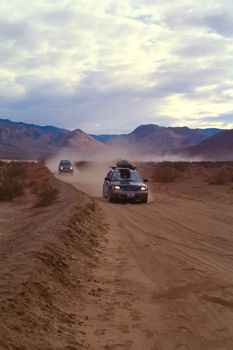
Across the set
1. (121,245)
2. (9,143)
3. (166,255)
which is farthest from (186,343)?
(9,143)

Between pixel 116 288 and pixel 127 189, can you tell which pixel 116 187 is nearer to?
pixel 127 189

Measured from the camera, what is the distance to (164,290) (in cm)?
884

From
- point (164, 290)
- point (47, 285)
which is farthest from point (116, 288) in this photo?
point (47, 285)

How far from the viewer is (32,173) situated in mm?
55219

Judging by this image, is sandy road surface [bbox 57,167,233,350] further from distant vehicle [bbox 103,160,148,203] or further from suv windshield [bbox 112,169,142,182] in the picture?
suv windshield [bbox 112,169,142,182]

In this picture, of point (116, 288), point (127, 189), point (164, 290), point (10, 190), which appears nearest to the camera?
point (164, 290)

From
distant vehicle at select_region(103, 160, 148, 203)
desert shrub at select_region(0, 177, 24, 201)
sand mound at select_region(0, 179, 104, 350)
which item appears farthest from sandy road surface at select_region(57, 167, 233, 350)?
desert shrub at select_region(0, 177, 24, 201)

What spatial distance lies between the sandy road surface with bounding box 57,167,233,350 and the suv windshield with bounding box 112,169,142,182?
951 centimetres

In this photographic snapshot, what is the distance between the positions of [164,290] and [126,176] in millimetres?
17869

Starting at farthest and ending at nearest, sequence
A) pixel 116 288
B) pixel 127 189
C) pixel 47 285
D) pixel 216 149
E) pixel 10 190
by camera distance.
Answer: pixel 216 149
pixel 10 190
pixel 127 189
pixel 116 288
pixel 47 285

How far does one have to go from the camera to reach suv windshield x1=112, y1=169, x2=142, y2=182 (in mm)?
26278

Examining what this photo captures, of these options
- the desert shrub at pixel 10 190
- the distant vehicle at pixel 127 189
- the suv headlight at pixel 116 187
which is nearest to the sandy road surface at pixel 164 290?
the distant vehicle at pixel 127 189

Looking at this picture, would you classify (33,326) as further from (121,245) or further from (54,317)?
(121,245)

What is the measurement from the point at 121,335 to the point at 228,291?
277cm
